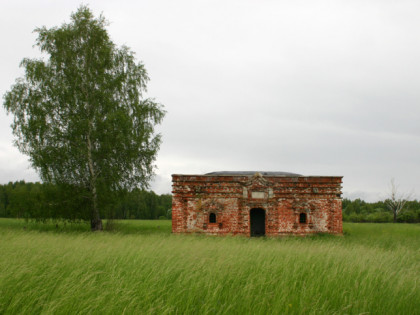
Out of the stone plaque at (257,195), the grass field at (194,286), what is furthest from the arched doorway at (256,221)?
the grass field at (194,286)

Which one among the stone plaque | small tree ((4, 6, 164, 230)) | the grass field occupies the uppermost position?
small tree ((4, 6, 164, 230))

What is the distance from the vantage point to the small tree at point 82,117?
1808 centimetres

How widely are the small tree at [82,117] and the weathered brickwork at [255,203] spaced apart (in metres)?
3.00

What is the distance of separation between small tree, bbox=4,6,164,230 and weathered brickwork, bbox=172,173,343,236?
3000 millimetres

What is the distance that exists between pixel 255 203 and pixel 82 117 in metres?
10.3

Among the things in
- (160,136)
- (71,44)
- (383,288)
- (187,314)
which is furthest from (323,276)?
(71,44)

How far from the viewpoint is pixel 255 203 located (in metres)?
19.3

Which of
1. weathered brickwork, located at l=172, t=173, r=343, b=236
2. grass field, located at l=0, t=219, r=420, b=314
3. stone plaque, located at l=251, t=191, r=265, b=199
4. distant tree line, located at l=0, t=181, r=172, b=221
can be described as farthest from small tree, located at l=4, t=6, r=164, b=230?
grass field, located at l=0, t=219, r=420, b=314

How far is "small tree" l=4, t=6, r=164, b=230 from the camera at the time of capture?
59.3ft

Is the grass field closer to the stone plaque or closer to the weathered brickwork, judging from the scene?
the weathered brickwork

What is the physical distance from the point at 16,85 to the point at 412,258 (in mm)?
19369

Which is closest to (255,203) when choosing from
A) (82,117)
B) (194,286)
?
(82,117)

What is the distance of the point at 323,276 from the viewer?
21.7 feet

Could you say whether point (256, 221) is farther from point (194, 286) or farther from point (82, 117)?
point (194, 286)
